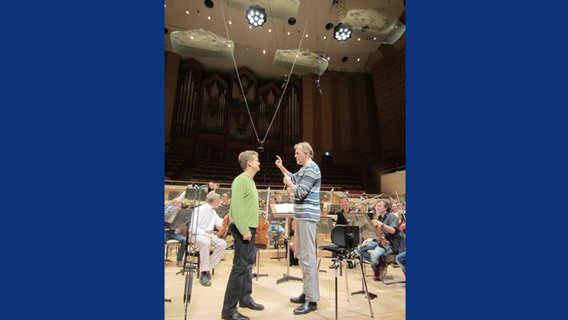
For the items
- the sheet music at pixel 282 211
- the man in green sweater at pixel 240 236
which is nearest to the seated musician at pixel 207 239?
the sheet music at pixel 282 211

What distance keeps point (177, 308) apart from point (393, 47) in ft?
10.4

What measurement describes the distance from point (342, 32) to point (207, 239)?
8.78 ft

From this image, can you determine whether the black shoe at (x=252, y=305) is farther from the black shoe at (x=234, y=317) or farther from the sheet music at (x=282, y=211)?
the sheet music at (x=282, y=211)

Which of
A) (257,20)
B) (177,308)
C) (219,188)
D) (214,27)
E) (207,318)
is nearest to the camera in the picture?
(207,318)

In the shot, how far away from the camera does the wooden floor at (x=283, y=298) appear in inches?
78.3

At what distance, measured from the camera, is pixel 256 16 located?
2787 millimetres

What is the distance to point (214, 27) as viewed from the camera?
248 cm

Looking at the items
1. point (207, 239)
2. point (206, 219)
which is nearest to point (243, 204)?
point (207, 239)

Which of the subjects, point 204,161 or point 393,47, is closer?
point 204,161

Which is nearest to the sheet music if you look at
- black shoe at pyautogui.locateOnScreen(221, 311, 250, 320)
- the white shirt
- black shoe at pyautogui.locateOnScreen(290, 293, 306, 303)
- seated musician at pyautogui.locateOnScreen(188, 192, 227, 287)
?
black shoe at pyautogui.locateOnScreen(290, 293, 306, 303)

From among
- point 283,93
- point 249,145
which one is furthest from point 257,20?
point 249,145

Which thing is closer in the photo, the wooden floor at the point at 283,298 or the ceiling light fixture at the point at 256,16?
the wooden floor at the point at 283,298

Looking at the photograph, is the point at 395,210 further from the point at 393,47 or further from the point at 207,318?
the point at 207,318

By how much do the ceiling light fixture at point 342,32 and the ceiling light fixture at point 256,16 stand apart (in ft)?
2.66
